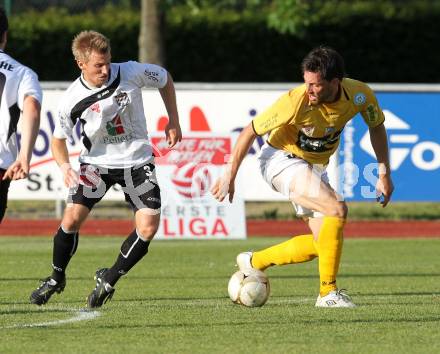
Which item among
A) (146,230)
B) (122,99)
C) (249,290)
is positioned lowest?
(249,290)

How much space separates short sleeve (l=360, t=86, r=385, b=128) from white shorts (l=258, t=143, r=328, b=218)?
20.9 inches

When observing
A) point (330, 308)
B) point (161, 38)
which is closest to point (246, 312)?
point (330, 308)

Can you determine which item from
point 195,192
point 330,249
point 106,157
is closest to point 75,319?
point 106,157

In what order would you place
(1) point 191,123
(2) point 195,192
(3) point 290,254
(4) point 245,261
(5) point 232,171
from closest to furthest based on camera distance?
(5) point 232,171, (3) point 290,254, (4) point 245,261, (2) point 195,192, (1) point 191,123

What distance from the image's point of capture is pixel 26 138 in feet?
25.8

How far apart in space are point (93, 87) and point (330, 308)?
91.0 inches

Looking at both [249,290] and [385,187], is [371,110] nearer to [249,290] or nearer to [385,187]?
[385,187]

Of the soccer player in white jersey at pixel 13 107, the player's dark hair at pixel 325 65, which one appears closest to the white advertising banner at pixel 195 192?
the player's dark hair at pixel 325 65

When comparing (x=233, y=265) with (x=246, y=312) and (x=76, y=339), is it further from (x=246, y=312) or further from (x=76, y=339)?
(x=76, y=339)

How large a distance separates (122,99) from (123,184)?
617mm

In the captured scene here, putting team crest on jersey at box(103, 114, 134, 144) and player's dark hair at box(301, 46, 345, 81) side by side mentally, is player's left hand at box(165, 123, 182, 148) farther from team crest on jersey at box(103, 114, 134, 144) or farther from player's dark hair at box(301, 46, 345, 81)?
player's dark hair at box(301, 46, 345, 81)

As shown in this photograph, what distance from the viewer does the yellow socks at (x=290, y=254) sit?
9.69 metres

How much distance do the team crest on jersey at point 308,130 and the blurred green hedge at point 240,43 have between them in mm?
16816

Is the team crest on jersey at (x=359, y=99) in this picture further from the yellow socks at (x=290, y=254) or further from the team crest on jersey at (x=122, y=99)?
the team crest on jersey at (x=122, y=99)
